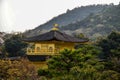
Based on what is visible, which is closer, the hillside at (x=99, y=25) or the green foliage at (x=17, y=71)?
the green foliage at (x=17, y=71)

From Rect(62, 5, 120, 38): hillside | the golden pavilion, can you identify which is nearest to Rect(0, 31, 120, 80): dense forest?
the golden pavilion

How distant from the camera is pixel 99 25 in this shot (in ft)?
533

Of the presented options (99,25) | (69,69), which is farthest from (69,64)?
(99,25)

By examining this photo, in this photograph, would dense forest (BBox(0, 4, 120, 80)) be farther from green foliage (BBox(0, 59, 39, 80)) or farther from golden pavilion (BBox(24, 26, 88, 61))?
golden pavilion (BBox(24, 26, 88, 61))

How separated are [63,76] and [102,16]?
149m

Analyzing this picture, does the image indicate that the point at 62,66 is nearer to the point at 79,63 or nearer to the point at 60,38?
the point at 79,63

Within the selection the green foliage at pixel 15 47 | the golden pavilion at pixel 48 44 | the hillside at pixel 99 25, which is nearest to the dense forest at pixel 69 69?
the golden pavilion at pixel 48 44

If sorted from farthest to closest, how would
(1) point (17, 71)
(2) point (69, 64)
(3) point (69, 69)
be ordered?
(1) point (17, 71) → (2) point (69, 64) → (3) point (69, 69)

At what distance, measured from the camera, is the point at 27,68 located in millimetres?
40031

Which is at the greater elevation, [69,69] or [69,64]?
[69,64]

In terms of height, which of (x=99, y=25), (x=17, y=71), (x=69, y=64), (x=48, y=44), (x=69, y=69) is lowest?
(x=17, y=71)

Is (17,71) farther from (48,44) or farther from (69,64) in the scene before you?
(48,44)

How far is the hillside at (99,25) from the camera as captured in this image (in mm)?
153375

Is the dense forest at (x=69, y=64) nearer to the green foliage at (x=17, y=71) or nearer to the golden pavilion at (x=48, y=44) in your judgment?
the green foliage at (x=17, y=71)
